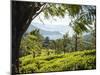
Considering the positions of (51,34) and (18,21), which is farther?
(51,34)

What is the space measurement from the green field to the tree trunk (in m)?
0.08

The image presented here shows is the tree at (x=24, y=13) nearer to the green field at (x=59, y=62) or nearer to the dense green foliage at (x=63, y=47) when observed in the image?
the dense green foliage at (x=63, y=47)

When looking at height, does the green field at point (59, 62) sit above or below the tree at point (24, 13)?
below

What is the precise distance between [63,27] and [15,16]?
578 millimetres

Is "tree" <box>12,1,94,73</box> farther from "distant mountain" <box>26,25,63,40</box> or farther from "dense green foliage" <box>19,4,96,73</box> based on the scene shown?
"distant mountain" <box>26,25,63,40</box>

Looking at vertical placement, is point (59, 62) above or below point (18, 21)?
below

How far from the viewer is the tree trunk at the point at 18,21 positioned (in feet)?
6.64

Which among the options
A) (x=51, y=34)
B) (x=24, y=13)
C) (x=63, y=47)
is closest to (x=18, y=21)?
(x=24, y=13)

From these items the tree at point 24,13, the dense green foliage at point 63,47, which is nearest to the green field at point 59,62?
the dense green foliage at point 63,47

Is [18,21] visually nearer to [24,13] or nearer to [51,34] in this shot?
[24,13]

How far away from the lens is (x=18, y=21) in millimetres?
2061

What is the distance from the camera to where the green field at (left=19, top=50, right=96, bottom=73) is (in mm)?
2097

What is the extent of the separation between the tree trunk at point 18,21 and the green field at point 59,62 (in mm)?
84

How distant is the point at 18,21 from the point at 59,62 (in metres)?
0.67
